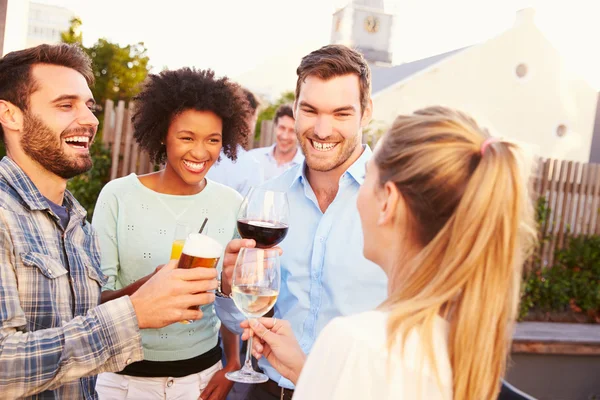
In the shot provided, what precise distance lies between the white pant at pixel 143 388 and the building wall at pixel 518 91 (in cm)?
1374

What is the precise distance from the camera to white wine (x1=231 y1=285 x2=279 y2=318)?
1776mm

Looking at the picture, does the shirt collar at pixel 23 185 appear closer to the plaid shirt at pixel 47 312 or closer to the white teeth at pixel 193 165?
the plaid shirt at pixel 47 312

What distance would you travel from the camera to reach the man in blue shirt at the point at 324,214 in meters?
2.27

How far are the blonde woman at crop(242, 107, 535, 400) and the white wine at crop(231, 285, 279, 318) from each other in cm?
49

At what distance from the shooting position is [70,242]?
2.00 m

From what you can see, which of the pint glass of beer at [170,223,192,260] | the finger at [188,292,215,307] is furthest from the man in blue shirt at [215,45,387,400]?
the finger at [188,292,215,307]

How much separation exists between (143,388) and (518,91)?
1680 centimetres

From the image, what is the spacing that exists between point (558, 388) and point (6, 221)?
238 inches

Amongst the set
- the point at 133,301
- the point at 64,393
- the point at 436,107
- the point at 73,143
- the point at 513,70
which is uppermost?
the point at 513,70

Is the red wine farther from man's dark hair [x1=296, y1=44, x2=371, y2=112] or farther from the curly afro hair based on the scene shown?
the curly afro hair

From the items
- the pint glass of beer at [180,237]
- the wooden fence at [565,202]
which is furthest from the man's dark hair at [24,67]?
the wooden fence at [565,202]

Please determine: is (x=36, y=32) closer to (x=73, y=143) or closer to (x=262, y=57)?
(x=262, y=57)

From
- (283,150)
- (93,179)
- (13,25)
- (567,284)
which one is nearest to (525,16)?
(567,284)

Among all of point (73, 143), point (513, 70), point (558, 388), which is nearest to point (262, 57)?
point (513, 70)
